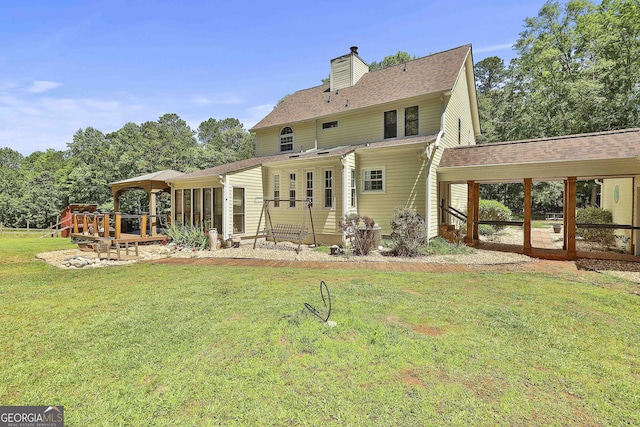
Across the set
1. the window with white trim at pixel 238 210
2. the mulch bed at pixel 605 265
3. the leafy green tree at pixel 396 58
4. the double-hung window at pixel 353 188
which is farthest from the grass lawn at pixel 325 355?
the leafy green tree at pixel 396 58

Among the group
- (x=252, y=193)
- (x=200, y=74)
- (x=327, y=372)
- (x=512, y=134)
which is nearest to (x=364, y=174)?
(x=252, y=193)

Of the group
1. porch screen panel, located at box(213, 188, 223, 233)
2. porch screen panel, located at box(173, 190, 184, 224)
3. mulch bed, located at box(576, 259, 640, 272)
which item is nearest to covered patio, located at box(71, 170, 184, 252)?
porch screen panel, located at box(173, 190, 184, 224)

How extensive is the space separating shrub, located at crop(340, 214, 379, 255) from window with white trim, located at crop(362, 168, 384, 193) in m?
2.26

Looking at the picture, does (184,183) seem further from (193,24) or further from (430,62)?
(430,62)

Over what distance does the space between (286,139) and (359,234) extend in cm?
899

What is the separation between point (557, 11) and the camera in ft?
80.6

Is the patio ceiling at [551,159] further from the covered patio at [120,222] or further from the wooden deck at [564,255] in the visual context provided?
the covered patio at [120,222]

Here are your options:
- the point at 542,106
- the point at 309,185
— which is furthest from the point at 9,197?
the point at 542,106

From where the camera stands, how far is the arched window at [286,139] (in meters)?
17.1

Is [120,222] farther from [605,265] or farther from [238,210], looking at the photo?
[605,265]

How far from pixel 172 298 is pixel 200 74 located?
19.1 m

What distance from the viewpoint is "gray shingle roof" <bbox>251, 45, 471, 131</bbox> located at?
13.5 m

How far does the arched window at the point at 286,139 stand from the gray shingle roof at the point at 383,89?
480 millimetres

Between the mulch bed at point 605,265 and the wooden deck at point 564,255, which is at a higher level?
the wooden deck at point 564,255
